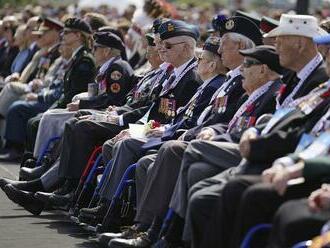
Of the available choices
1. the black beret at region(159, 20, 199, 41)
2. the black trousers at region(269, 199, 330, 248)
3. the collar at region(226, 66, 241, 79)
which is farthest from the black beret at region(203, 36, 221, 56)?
the black trousers at region(269, 199, 330, 248)

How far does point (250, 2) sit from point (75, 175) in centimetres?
3793

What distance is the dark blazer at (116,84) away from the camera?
37.6 feet

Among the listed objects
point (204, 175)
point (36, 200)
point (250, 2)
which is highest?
point (204, 175)

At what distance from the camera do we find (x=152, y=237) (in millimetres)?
8367

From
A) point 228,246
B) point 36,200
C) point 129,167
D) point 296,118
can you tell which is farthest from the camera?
point 36,200

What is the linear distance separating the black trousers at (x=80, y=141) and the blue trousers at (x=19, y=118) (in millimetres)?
4140

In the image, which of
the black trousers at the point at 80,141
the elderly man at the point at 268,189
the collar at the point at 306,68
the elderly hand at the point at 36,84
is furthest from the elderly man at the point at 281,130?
the elderly hand at the point at 36,84

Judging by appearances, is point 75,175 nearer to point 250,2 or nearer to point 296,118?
point 296,118

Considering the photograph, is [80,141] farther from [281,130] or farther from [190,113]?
[281,130]

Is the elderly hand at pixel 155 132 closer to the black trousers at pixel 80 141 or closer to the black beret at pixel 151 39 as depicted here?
the black trousers at pixel 80 141

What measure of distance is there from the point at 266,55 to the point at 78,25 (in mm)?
5112

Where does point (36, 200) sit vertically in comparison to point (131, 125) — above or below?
below

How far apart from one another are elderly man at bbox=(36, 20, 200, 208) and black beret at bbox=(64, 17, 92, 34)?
262 centimetres

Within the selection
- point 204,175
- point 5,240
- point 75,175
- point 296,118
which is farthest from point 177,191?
point 75,175
